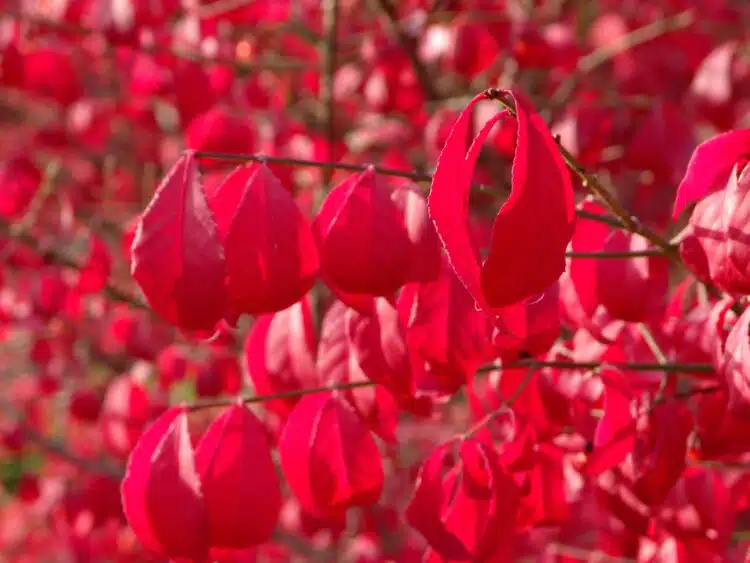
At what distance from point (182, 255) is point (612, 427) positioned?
407mm

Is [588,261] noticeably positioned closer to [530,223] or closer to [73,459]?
[530,223]

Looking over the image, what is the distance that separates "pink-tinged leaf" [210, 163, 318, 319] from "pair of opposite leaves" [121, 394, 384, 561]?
0.16 metres

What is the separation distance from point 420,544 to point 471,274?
5.24 feet

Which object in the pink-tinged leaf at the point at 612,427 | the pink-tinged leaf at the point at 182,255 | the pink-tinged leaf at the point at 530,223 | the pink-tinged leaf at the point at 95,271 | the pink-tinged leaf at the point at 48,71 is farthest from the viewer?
the pink-tinged leaf at the point at 48,71

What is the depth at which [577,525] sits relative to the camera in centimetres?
163

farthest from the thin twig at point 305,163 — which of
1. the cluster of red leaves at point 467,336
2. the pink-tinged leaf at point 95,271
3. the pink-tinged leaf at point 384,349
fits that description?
the pink-tinged leaf at point 95,271

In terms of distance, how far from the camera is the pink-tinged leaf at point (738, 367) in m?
0.72

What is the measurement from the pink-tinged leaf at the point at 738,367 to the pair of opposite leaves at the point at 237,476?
0.32 meters

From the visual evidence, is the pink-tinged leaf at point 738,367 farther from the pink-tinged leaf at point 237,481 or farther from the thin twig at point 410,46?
the thin twig at point 410,46

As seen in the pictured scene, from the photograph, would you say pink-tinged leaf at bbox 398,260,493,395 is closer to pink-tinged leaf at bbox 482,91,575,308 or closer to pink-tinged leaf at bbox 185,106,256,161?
pink-tinged leaf at bbox 482,91,575,308

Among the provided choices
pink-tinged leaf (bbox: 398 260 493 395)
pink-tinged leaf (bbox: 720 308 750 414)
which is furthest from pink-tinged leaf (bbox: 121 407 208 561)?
pink-tinged leaf (bbox: 720 308 750 414)

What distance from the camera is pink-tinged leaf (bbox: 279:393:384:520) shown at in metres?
0.84

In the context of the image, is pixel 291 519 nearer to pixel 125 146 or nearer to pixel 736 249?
pixel 736 249

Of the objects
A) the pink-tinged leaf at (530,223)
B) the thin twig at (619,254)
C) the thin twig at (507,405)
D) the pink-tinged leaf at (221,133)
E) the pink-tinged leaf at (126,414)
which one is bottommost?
the pink-tinged leaf at (126,414)
